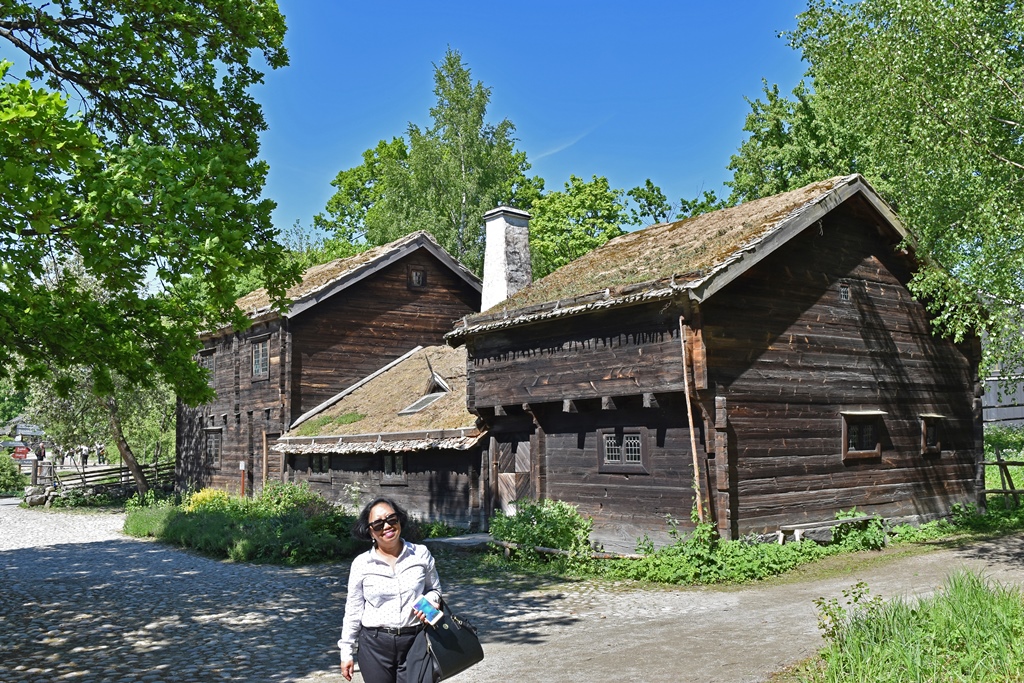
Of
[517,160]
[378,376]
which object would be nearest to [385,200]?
[517,160]

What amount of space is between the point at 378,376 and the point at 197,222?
1984 cm

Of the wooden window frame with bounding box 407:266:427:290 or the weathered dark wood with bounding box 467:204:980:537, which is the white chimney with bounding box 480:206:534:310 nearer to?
the weathered dark wood with bounding box 467:204:980:537

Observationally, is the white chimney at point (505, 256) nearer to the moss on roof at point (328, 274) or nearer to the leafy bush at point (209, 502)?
the moss on roof at point (328, 274)

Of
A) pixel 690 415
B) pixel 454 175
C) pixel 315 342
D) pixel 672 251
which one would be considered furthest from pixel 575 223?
pixel 690 415

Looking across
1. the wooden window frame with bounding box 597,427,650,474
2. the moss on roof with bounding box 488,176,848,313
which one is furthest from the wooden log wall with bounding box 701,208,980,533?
the wooden window frame with bounding box 597,427,650,474

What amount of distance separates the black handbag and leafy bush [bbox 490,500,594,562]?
11.9 meters

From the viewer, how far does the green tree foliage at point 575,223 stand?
43.6 metres

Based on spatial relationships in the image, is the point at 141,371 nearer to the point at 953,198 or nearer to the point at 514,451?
the point at 514,451

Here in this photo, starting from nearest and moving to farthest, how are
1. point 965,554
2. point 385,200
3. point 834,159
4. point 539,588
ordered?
point 539,588, point 965,554, point 834,159, point 385,200

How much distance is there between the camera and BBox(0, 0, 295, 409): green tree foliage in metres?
9.57

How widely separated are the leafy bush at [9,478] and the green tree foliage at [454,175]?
2280 centimetres

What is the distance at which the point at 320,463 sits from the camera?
28.2 m

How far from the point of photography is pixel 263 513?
25.5 m

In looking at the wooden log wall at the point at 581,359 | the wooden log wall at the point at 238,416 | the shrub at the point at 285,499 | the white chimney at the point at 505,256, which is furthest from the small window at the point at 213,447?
the wooden log wall at the point at 581,359
